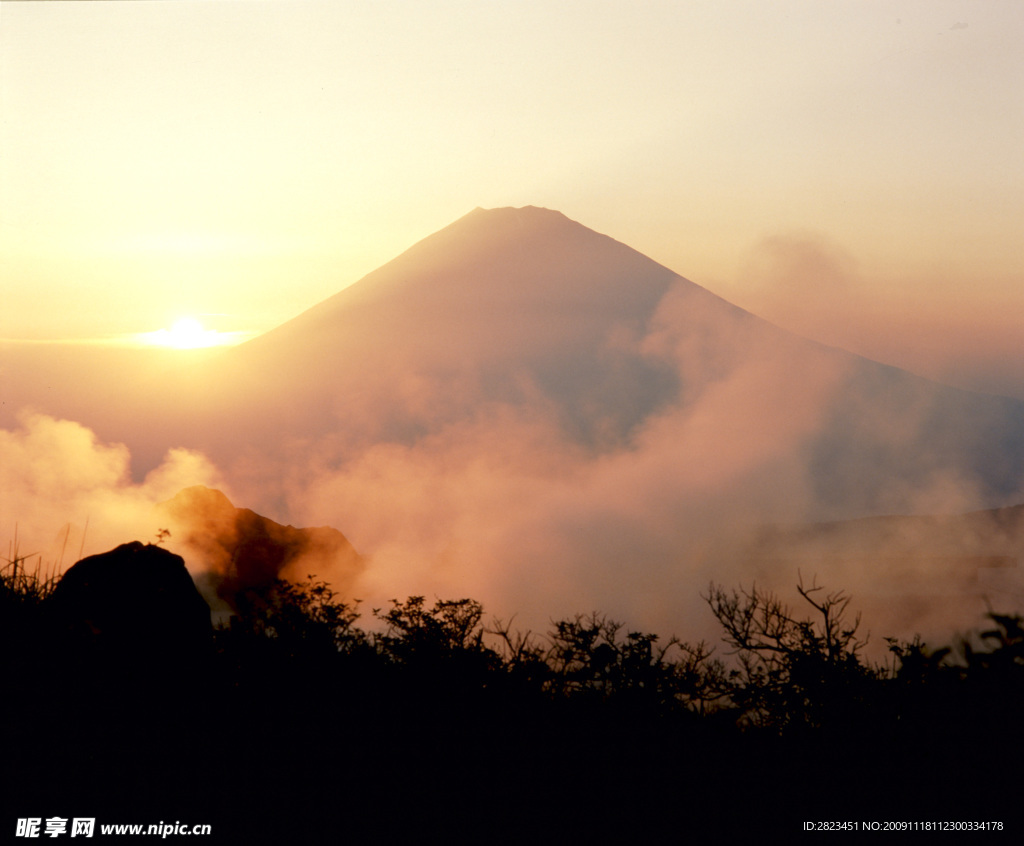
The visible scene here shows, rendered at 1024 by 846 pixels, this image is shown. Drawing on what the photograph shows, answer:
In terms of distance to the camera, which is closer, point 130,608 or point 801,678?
point 130,608

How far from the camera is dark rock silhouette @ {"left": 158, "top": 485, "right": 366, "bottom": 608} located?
90.1m

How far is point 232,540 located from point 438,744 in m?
92.4

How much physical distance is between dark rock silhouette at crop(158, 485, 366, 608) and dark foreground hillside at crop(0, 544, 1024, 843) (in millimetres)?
79348

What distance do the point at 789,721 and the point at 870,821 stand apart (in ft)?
11.5

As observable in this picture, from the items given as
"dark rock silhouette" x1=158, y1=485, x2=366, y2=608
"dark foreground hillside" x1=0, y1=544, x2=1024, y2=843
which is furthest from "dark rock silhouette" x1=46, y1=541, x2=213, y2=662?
"dark rock silhouette" x1=158, y1=485, x2=366, y2=608

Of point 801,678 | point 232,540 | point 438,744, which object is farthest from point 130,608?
point 232,540

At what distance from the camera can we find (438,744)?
7.23 m

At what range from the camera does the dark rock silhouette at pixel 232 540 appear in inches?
A: 3548

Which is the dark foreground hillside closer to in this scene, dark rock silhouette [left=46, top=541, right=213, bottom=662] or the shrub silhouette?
dark rock silhouette [left=46, top=541, right=213, bottom=662]

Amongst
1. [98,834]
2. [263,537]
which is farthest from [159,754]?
[263,537]

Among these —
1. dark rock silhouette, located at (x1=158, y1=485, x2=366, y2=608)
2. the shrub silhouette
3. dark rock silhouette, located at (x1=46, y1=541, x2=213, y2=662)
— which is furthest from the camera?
dark rock silhouette, located at (x1=158, y1=485, x2=366, y2=608)

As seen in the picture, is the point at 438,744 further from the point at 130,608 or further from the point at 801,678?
the point at 801,678

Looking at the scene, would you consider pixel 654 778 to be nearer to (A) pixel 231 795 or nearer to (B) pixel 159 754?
(A) pixel 231 795

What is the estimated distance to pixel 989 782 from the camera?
266 inches
